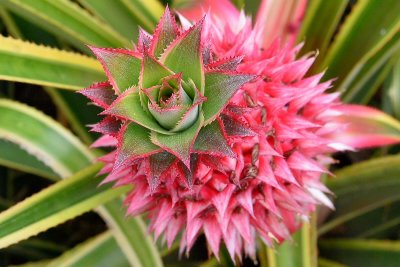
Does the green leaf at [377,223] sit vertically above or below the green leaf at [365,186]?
below

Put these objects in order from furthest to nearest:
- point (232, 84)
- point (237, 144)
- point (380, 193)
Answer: point (380, 193) → point (237, 144) → point (232, 84)

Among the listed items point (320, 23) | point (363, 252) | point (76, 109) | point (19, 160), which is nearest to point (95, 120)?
point (76, 109)

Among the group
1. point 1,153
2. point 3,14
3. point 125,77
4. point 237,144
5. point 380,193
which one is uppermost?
point 3,14

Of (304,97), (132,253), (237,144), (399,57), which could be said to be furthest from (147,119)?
(399,57)

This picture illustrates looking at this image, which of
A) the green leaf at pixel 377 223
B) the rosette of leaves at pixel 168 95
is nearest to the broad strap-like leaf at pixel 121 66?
the rosette of leaves at pixel 168 95

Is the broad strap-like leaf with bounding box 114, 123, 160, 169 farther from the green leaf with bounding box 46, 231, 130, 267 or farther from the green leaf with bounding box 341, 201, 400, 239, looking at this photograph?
the green leaf with bounding box 341, 201, 400, 239

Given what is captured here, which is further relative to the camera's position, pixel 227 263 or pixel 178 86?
pixel 227 263

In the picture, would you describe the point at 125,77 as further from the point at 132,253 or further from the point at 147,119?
the point at 132,253

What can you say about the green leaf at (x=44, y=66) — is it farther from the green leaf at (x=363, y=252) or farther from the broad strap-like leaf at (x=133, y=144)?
the green leaf at (x=363, y=252)
